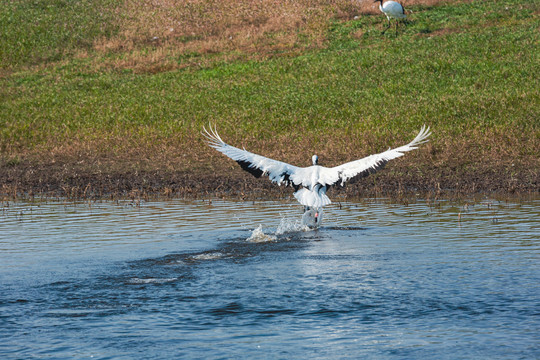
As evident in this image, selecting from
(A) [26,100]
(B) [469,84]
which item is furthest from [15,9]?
(B) [469,84]

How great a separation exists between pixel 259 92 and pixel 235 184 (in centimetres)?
1164

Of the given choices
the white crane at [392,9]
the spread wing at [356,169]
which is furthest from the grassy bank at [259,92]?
the spread wing at [356,169]

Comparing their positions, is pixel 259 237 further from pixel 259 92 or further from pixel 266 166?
pixel 259 92

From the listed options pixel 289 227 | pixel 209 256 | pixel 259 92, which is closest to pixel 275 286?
A: pixel 209 256

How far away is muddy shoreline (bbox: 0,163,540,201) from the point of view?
15531 mm

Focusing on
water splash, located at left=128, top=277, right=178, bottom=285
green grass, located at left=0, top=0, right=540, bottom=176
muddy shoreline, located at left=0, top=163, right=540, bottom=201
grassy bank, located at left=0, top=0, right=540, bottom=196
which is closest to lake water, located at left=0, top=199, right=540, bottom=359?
water splash, located at left=128, top=277, right=178, bottom=285

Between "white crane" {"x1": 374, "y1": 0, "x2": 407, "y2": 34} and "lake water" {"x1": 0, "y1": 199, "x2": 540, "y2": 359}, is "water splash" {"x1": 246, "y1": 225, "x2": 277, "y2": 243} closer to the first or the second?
"lake water" {"x1": 0, "y1": 199, "x2": 540, "y2": 359}

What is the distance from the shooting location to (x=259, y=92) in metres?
28.4

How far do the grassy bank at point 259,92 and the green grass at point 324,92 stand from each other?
9 centimetres

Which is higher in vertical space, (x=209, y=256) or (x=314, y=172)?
(x=314, y=172)

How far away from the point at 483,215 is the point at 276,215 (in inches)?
135

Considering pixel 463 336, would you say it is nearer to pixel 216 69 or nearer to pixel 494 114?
pixel 494 114

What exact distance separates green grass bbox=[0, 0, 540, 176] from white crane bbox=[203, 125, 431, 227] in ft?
21.0

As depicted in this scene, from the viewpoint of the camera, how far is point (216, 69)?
109 feet
